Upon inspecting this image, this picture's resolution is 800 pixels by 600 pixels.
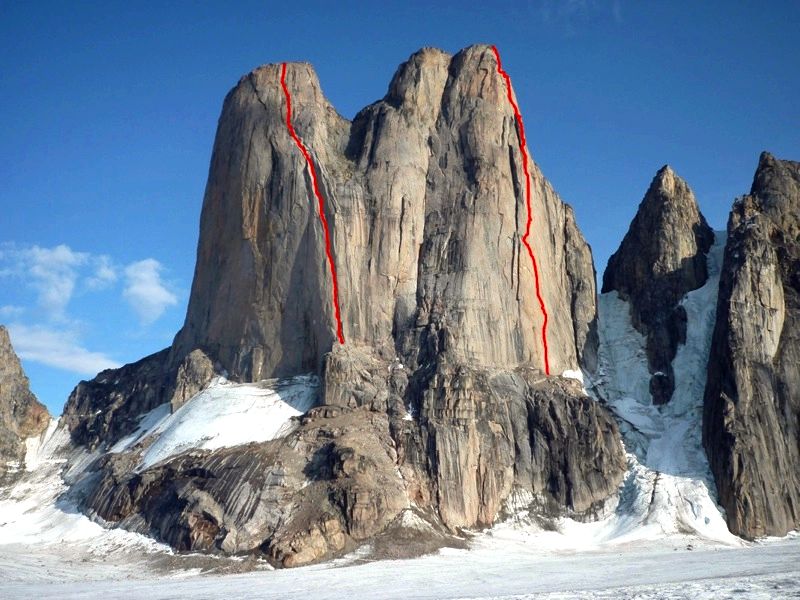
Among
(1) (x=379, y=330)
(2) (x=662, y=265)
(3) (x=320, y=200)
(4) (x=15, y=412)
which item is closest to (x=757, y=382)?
(2) (x=662, y=265)

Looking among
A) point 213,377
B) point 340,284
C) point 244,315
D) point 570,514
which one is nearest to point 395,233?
point 340,284

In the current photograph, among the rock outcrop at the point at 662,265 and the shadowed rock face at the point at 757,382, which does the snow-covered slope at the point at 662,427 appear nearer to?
the rock outcrop at the point at 662,265

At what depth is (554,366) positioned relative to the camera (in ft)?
179

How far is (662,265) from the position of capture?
58938mm

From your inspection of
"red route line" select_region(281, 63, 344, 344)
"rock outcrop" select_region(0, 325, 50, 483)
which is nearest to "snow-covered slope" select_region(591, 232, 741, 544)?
"red route line" select_region(281, 63, 344, 344)

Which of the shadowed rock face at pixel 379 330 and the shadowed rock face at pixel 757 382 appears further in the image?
the shadowed rock face at pixel 757 382

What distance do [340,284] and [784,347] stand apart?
954 inches

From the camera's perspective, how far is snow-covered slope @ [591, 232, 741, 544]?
148 ft

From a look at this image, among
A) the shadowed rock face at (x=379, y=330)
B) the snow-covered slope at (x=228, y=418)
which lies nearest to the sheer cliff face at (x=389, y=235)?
the shadowed rock face at (x=379, y=330)

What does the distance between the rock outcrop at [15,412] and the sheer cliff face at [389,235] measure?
9.62 m

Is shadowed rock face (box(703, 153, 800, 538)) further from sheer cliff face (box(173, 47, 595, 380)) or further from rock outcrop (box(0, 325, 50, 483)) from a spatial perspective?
rock outcrop (box(0, 325, 50, 483))

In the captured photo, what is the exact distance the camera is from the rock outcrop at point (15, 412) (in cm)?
5547

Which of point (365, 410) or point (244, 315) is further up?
point (244, 315)

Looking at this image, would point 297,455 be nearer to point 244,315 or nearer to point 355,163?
point 244,315
